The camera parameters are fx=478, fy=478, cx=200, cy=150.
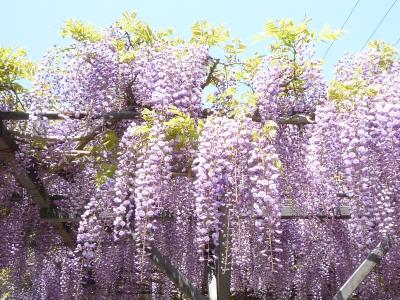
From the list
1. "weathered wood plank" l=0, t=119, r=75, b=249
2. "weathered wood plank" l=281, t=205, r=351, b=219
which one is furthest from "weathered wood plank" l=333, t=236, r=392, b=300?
"weathered wood plank" l=0, t=119, r=75, b=249

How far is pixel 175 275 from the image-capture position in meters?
4.70

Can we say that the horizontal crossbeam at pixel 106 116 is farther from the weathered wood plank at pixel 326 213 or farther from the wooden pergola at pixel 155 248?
the weathered wood plank at pixel 326 213

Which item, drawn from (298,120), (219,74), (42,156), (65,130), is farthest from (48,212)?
(298,120)

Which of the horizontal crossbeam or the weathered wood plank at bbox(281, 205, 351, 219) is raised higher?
the horizontal crossbeam

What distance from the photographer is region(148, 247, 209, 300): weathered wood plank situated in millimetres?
4605

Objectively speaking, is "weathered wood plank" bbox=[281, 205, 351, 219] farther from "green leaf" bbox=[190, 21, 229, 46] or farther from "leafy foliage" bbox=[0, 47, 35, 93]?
"leafy foliage" bbox=[0, 47, 35, 93]

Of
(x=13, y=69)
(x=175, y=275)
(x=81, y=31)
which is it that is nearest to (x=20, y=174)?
(x=13, y=69)

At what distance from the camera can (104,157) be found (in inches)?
185

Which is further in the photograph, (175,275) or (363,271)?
(363,271)

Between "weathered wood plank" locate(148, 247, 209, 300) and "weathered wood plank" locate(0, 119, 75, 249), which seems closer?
"weathered wood plank" locate(148, 247, 209, 300)

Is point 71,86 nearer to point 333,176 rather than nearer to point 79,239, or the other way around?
point 79,239

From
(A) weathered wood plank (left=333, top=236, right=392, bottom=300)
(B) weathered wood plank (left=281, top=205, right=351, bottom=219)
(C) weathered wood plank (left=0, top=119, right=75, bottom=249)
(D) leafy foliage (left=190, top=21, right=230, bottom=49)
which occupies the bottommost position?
(A) weathered wood plank (left=333, top=236, right=392, bottom=300)

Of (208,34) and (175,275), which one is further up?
(208,34)

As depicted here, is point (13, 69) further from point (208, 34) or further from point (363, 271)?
point (363, 271)
